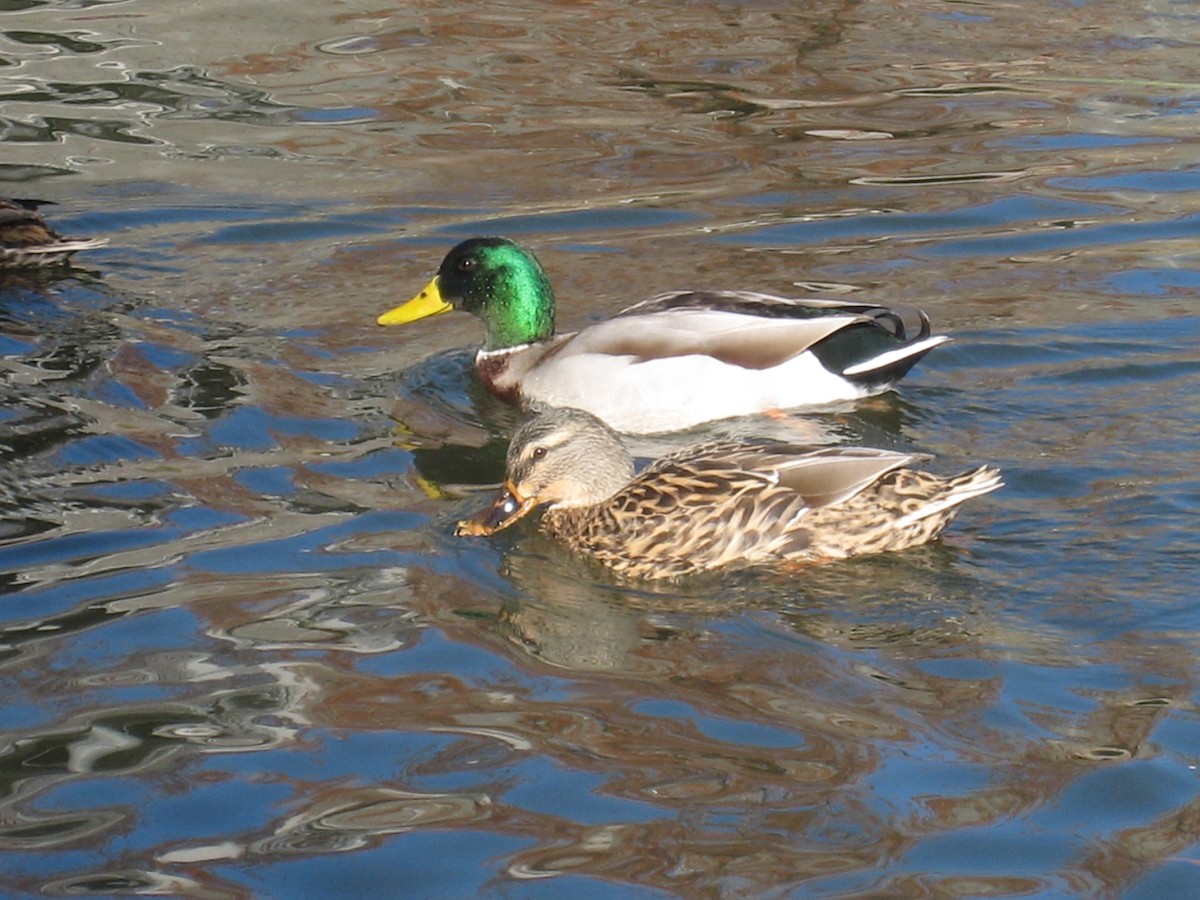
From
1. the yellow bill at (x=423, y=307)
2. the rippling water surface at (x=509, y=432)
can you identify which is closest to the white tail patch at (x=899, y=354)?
the rippling water surface at (x=509, y=432)

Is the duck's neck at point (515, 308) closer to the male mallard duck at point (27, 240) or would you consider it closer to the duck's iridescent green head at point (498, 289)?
the duck's iridescent green head at point (498, 289)

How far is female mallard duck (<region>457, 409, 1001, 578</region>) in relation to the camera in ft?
20.8

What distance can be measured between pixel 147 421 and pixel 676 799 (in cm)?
364

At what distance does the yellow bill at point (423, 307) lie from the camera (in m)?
9.05

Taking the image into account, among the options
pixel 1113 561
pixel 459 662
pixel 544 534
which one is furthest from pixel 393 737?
pixel 1113 561

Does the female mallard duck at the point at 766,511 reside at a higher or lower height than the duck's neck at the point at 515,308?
lower

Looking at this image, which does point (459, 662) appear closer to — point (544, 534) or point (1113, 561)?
point (544, 534)

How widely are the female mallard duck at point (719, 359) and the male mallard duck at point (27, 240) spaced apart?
8.38 feet

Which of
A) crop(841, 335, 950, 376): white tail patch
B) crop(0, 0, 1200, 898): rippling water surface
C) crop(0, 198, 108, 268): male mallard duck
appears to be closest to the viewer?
crop(0, 0, 1200, 898): rippling water surface

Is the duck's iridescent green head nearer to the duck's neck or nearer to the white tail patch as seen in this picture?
the duck's neck

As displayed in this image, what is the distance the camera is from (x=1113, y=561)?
6.21 metres

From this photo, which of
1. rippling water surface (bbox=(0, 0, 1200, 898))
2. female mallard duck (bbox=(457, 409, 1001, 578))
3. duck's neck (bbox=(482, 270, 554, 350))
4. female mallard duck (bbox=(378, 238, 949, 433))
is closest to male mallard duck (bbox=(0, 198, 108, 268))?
rippling water surface (bbox=(0, 0, 1200, 898))

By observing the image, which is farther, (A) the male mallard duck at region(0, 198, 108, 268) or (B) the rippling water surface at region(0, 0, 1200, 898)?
(A) the male mallard duck at region(0, 198, 108, 268)

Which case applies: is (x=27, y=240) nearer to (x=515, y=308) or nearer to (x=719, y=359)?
(x=515, y=308)
